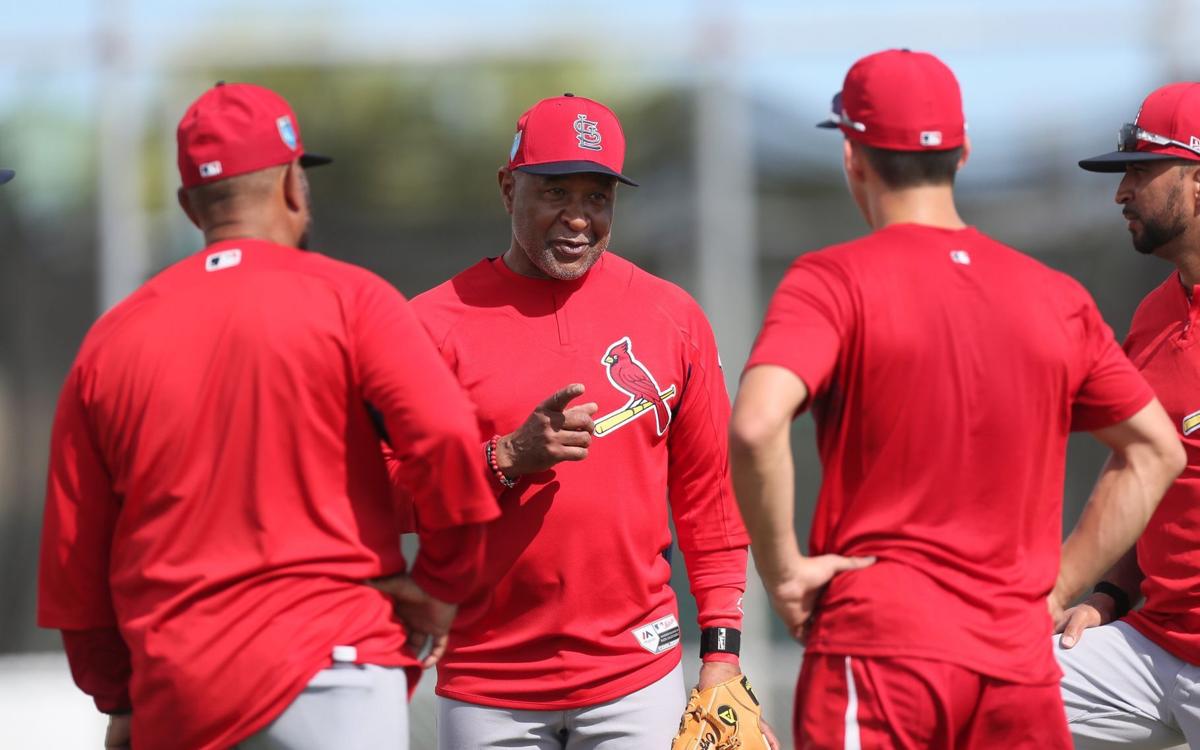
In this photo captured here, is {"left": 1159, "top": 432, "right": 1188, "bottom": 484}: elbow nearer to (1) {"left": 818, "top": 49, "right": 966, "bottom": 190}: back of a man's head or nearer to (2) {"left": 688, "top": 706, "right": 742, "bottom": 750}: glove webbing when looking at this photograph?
(1) {"left": 818, "top": 49, "right": 966, "bottom": 190}: back of a man's head

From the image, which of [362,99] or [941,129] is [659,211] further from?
[941,129]

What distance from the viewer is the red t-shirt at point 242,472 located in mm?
2902

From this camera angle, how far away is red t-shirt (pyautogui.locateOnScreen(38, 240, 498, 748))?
290 centimetres

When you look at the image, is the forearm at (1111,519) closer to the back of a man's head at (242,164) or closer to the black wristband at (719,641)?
the black wristband at (719,641)

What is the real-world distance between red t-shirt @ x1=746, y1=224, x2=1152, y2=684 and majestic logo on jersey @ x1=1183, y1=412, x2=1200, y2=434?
1.23 meters

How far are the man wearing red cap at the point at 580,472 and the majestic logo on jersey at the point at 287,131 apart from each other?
86cm

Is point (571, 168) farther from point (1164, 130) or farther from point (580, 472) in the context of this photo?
point (1164, 130)

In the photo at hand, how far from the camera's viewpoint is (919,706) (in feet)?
9.61

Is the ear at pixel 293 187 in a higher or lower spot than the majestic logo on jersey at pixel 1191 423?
higher

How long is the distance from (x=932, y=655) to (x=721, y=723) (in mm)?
897

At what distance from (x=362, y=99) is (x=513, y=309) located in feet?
21.6

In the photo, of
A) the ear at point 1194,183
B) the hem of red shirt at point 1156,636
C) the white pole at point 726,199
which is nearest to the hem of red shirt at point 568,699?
the hem of red shirt at point 1156,636

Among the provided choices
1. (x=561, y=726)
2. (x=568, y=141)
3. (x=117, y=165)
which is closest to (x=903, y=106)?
(x=568, y=141)

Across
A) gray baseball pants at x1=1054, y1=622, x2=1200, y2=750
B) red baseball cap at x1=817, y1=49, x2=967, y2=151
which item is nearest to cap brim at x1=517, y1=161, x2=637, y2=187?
red baseball cap at x1=817, y1=49, x2=967, y2=151
